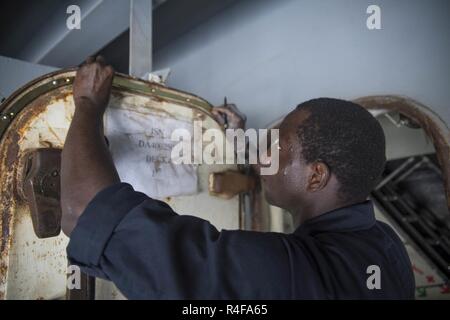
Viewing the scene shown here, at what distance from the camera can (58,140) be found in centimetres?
97

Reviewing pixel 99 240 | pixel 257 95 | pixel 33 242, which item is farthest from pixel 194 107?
pixel 99 240

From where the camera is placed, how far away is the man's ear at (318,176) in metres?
0.78

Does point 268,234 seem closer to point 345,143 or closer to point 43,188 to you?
point 345,143

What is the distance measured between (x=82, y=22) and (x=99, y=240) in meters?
1.05

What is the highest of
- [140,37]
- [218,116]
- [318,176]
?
[140,37]

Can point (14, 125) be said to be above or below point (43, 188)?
above

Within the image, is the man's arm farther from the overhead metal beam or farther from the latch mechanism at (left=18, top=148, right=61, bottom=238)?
the overhead metal beam

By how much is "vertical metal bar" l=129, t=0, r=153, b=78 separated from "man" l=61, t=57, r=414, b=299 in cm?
40

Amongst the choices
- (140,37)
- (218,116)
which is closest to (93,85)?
(140,37)

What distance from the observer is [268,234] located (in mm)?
657

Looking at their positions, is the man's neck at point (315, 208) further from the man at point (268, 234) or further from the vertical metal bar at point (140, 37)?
the vertical metal bar at point (140, 37)

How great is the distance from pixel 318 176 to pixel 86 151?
46cm

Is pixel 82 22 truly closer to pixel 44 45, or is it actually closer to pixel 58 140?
pixel 44 45

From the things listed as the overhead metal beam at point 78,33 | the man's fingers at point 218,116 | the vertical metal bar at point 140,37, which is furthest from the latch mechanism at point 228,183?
the overhead metal beam at point 78,33
